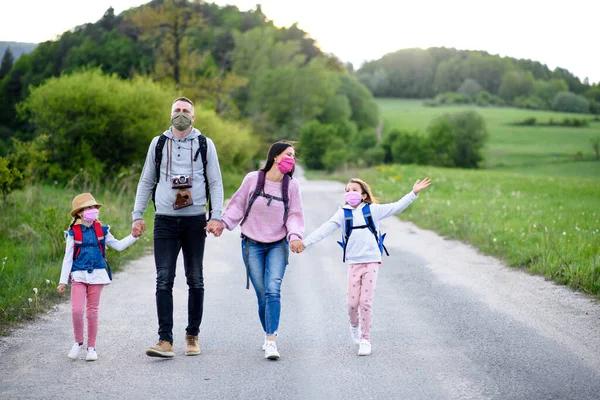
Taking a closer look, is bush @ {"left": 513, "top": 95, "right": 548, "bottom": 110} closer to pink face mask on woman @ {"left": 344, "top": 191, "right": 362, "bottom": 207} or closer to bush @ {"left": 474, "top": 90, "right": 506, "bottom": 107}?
bush @ {"left": 474, "top": 90, "right": 506, "bottom": 107}

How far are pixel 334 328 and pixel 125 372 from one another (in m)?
2.45

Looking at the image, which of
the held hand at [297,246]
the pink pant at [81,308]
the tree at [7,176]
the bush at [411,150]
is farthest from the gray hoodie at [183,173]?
the bush at [411,150]

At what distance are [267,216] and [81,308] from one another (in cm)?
183

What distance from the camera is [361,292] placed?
6910 mm

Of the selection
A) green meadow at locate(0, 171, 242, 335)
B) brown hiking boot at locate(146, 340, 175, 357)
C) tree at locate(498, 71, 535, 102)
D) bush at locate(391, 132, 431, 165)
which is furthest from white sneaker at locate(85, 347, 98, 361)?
bush at locate(391, 132, 431, 165)

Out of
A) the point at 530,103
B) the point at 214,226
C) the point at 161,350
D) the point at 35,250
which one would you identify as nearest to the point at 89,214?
the point at 214,226

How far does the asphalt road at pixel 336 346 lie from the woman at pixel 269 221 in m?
0.65

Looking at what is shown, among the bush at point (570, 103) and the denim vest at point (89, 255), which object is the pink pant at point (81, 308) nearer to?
the denim vest at point (89, 255)

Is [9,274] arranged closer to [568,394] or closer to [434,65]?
[568,394]

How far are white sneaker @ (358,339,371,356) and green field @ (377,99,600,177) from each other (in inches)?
1384

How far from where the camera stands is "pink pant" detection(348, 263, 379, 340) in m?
6.84

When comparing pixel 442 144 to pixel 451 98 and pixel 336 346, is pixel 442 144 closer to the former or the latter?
pixel 451 98

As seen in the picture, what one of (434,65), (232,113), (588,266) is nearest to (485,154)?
(232,113)

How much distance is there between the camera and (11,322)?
7820 millimetres
